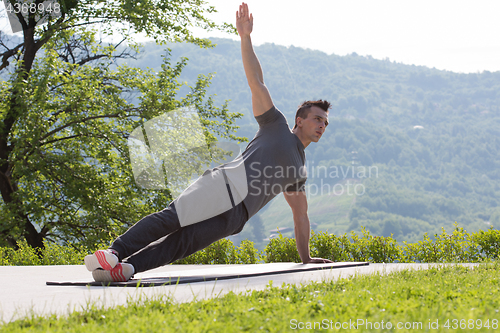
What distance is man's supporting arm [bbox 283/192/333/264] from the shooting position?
173 inches

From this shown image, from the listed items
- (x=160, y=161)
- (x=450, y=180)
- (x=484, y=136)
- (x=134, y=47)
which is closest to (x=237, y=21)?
(x=160, y=161)

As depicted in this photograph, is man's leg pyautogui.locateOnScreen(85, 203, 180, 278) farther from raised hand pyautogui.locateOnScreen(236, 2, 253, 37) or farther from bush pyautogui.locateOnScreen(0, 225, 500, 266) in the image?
bush pyautogui.locateOnScreen(0, 225, 500, 266)

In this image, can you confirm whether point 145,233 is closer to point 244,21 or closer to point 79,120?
point 244,21

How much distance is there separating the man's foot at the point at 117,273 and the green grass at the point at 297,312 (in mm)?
915

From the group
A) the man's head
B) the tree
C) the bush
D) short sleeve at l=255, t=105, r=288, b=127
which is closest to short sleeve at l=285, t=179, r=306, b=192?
the man's head

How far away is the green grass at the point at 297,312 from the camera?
1.82 meters

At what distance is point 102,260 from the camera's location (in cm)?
308

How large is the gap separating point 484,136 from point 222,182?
619 ft

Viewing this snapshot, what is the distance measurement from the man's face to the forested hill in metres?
109

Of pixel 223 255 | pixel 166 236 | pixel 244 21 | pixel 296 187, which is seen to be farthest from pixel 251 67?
pixel 223 255

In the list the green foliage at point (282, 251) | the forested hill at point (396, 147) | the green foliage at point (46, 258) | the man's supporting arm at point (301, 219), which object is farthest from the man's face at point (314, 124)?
the forested hill at point (396, 147)

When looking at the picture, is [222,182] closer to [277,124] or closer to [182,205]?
[182,205]

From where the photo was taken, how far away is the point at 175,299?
2.44 metres

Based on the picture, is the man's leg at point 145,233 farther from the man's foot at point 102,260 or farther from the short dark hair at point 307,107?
the short dark hair at point 307,107
